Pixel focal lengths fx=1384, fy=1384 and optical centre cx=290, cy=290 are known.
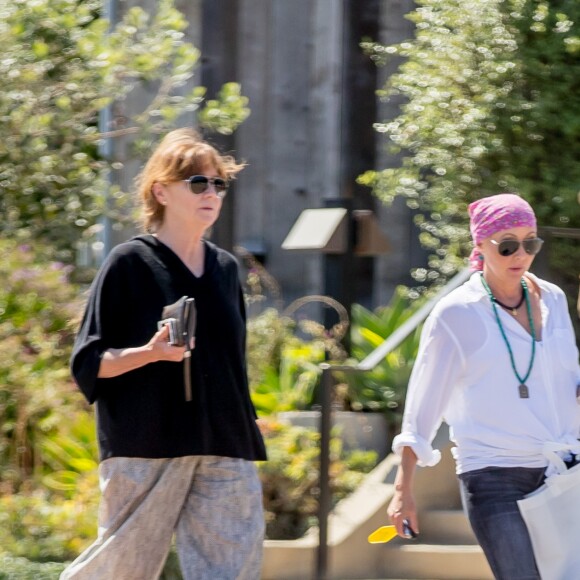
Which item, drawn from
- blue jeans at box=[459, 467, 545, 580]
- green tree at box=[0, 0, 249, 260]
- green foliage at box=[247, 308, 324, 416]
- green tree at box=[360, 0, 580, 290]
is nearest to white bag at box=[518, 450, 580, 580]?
blue jeans at box=[459, 467, 545, 580]

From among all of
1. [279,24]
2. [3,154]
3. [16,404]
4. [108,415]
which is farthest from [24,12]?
[279,24]

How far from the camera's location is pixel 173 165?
417cm

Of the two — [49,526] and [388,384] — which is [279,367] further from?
[49,526]

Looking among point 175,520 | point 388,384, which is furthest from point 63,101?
point 175,520

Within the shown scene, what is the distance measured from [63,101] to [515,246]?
12.8ft

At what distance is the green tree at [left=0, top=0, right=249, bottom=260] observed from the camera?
22.8ft

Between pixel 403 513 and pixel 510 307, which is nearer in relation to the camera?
pixel 403 513

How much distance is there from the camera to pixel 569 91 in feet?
21.7

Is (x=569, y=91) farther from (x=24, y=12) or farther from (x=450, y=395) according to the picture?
(x=450, y=395)

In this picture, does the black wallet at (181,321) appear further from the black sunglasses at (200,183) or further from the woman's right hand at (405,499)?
the woman's right hand at (405,499)

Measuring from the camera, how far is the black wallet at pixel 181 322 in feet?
12.4

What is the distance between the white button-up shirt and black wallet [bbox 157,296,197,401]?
2.10 ft

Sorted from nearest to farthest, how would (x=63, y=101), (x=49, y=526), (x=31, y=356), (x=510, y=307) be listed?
(x=510, y=307)
(x=49, y=526)
(x=63, y=101)
(x=31, y=356)

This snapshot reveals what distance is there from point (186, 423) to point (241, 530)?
1.16ft
